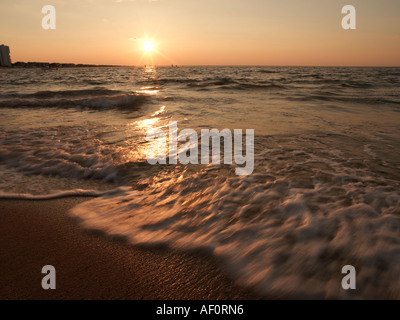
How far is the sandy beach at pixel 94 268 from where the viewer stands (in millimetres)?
1825

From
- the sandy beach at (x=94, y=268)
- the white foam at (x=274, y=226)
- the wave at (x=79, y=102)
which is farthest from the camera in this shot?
the wave at (x=79, y=102)

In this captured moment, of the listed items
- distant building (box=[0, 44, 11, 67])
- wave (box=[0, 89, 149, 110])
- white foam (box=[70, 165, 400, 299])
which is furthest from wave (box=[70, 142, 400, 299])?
distant building (box=[0, 44, 11, 67])

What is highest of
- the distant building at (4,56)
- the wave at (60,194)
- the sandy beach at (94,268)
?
the distant building at (4,56)

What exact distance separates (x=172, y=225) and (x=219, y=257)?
68 cm

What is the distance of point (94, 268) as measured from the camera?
204 centimetres

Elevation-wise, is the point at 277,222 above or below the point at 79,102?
below

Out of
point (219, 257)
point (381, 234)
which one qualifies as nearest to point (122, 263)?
point (219, 257)

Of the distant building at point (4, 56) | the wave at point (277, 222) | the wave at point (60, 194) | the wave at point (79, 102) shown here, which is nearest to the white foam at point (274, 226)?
the wave at point (277, 222)

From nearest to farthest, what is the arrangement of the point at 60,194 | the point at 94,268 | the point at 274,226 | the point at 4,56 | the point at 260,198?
the point at 94,268 < the point at 274,226 < the point at 260,198 < the point at 60,194 < the point at 4,56

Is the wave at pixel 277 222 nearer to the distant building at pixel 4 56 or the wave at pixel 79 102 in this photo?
the wave at pixel 79 102

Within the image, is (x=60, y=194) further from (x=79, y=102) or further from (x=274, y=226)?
(x=79, y=102)

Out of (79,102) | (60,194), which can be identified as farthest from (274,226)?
(79,102)

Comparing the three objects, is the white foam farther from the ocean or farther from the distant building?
the distant building

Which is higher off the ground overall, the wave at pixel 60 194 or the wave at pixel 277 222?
the wave at pixel 60 194
